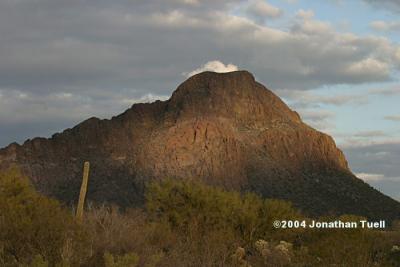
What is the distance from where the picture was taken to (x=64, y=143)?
330ft

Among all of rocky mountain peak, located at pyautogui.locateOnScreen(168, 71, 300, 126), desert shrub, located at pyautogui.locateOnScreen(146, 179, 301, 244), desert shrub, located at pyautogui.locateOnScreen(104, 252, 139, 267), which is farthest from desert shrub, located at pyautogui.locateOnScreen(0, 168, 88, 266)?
rocky mountain peak, located at pyautogui.locateOnScreen(168, 71, 300, 126)

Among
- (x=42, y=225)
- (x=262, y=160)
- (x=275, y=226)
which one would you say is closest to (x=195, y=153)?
(x=262, y=160)

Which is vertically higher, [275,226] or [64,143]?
[64,143]

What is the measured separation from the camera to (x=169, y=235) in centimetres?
2131

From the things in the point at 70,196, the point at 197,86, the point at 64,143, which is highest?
the point at 197,86

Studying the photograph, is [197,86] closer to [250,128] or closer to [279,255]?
[250,128]

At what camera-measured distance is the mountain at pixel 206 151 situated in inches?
3366

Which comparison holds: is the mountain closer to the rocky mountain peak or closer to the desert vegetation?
the rocky mountain peak

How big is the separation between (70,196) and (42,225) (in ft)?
228

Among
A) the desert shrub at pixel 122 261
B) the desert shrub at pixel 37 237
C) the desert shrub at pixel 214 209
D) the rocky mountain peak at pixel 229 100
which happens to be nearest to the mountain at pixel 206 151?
the rocky mountain peak at pixel 229 100

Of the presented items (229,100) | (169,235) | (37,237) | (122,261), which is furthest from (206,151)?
(122,261)

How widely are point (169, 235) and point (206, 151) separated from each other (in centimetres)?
7465

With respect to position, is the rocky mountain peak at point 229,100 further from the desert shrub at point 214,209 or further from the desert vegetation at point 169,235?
the desert vegetation at point 169,235

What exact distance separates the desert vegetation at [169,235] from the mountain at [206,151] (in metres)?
45.3
